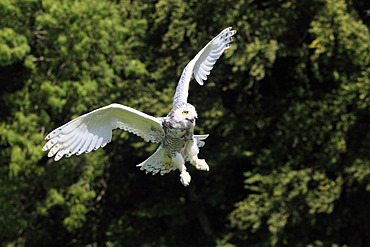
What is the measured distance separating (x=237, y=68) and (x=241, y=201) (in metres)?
2.91

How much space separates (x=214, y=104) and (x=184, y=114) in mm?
6908

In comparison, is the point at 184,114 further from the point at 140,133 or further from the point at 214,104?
the point at 214,104

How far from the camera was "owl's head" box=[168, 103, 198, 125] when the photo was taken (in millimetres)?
7574

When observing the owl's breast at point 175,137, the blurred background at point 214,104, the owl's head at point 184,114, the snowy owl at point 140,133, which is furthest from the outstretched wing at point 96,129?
the blurred background at point 214,104

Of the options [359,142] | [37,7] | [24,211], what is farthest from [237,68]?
[24,211]

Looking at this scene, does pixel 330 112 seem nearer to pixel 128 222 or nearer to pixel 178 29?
pixel 178 29

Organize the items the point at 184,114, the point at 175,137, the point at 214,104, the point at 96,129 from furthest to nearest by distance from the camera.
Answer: the point at 214,104, the point at 96,129, the point at 175,137, the point at 184,114

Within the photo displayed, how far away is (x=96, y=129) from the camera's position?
819 cm

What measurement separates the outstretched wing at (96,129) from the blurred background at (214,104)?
217 inches

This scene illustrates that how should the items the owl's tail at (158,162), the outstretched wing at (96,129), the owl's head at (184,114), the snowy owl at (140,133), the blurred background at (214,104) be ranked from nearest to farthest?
the owl's head at (184,114)
the snowy owl at (140,133)
the outstretched wing at (96,129)
the owl's tail at (158,162)
the blurred background at (214,104)

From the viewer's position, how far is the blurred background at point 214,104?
13.8m

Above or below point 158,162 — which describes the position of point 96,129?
above

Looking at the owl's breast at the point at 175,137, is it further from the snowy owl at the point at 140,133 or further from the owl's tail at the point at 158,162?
the owl's tail at the point at 158,162

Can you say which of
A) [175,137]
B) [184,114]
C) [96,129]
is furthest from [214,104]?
[184,114]
